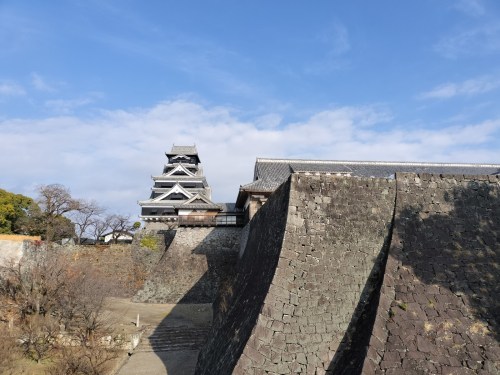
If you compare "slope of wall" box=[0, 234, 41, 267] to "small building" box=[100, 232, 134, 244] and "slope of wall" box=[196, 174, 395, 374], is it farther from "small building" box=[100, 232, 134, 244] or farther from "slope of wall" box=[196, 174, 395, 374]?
"slope of wall" box=[196, 174, 395, 374]

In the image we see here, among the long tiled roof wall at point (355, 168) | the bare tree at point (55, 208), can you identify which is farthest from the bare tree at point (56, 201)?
the long tiled roof wall at point (355, 168)

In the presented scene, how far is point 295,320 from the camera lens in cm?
597

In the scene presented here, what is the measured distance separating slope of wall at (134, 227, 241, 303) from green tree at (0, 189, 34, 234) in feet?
40.8

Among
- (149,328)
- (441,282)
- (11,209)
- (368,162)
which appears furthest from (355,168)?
(11,209)

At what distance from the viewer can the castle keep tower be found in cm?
3084

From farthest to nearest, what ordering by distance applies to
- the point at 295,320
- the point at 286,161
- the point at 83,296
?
the point at 286,161
the point at 83,296
the point at 295,320

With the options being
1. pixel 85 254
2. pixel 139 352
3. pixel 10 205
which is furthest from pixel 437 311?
pixel 10 205

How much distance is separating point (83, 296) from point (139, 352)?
313 cm

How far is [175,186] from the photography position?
33.1 metres

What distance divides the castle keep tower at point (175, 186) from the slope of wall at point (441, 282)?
18554mm

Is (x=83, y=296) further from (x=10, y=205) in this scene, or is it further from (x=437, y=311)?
(x=10, y=205)

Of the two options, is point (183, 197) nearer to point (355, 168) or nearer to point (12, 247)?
point (12, 247)

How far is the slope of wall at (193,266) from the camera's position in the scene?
61.9 feet

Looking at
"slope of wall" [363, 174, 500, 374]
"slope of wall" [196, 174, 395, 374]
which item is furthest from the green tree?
"slope of wall" [363, 174, 500, 374]
